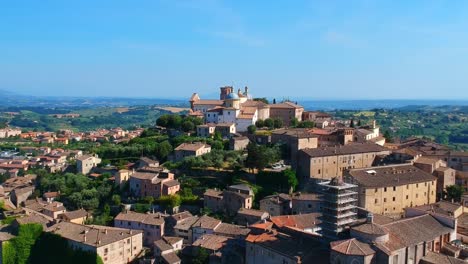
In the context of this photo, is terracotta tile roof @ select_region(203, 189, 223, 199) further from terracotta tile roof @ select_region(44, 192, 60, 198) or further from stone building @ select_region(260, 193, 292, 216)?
terracotta tile roof @ select_region(44, 192, 60, 198)

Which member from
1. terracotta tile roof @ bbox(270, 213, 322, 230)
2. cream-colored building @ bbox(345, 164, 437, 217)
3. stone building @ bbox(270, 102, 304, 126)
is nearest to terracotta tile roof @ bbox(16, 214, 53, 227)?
terracotta tile roof @ bbox(270, 213, 322, 230)

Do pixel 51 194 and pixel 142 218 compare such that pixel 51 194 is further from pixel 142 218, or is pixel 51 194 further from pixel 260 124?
pixel 260 124

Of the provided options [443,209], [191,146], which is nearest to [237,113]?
[191,146]

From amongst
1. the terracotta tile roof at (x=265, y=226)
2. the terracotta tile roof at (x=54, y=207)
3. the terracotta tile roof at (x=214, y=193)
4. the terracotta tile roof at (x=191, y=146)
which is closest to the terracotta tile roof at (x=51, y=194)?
the terracotta tile roof at (x=54, y=207)

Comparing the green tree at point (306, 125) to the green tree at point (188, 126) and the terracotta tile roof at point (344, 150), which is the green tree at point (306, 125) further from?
the green tree at point (188, 126)

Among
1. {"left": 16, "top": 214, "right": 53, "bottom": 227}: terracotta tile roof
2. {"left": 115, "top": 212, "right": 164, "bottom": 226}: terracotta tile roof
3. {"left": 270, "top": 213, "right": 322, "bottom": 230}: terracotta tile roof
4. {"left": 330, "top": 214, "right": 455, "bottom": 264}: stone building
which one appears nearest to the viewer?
{"left": 330, "top": 214, "right": 455, "bottom": 264}: stone building

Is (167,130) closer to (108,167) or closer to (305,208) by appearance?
(108,167)

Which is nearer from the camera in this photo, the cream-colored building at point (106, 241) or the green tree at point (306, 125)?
the cream-colored building at point (106, 241)
